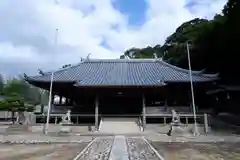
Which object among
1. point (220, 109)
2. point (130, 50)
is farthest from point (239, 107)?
point (130, 50)

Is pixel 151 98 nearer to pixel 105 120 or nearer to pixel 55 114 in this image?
pixel 105 120

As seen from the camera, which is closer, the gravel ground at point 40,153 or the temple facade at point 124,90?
the gravel ground at point 40,153

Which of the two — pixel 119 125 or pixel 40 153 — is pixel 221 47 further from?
pixel 40 153

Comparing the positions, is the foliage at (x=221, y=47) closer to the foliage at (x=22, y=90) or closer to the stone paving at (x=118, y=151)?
the stone paving at (x=118, y=151)

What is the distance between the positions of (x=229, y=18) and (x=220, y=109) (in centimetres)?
963

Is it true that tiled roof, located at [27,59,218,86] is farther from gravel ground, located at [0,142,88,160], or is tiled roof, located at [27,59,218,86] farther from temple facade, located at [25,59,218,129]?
gravel ground, located at [0,142,88,160]

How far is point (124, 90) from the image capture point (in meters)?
27.8

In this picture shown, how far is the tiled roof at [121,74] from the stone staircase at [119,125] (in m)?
3.24

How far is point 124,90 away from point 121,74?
308cm

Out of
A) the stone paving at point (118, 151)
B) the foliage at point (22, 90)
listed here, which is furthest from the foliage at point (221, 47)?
the foliage at point (22, 90)

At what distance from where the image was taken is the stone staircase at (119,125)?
81.9 feet

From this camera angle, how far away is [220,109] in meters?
33.2

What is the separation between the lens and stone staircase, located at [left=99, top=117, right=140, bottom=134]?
24969 mm

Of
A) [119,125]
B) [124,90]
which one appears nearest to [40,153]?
[119,125]
